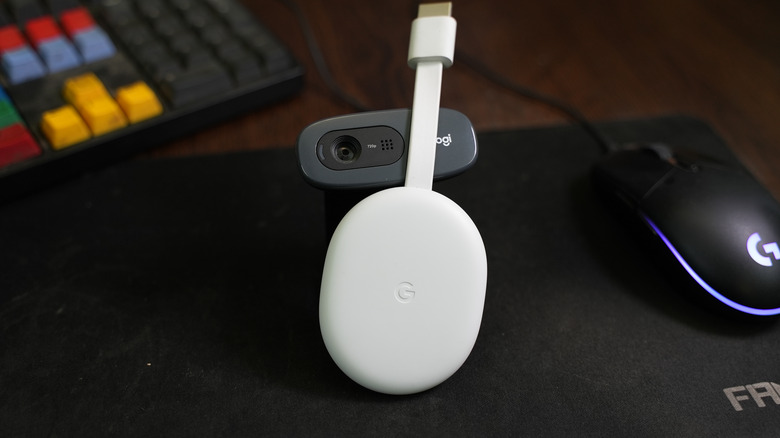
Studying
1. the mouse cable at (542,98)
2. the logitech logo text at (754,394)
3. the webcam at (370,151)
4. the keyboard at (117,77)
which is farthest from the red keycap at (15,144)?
the logitech logo text at (754,394)

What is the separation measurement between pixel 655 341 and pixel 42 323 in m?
0.41

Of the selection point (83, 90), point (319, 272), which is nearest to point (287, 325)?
point (319, 272)

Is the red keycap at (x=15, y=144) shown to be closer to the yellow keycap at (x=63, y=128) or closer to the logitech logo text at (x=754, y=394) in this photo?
the yellow keycap at (x=63, y=128)

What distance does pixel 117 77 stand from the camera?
53 cm

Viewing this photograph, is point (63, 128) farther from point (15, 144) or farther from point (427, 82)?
point (427, 82)

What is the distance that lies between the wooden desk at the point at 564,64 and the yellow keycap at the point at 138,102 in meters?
0.04

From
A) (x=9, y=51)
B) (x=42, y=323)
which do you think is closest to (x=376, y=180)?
(x=42, y=323)

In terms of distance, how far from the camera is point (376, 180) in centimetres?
36

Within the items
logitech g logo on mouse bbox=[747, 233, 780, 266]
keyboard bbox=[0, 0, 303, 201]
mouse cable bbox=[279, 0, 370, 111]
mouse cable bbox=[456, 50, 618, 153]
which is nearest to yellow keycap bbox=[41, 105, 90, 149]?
keyboard bbox=[0, 0, 303, 201]

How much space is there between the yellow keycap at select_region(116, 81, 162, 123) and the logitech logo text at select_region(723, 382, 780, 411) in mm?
467

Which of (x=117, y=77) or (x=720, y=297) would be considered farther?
(x=117, y=77)

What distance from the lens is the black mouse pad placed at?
371 mm

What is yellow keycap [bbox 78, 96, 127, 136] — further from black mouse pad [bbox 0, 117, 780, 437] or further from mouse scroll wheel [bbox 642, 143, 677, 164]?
mouse scroll wheel [bbox 642, 143, 677, 164]

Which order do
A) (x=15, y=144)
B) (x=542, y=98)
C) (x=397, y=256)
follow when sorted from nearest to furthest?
(x=397, y=256)
(x=15, y=144)
(x=542, y=98)
